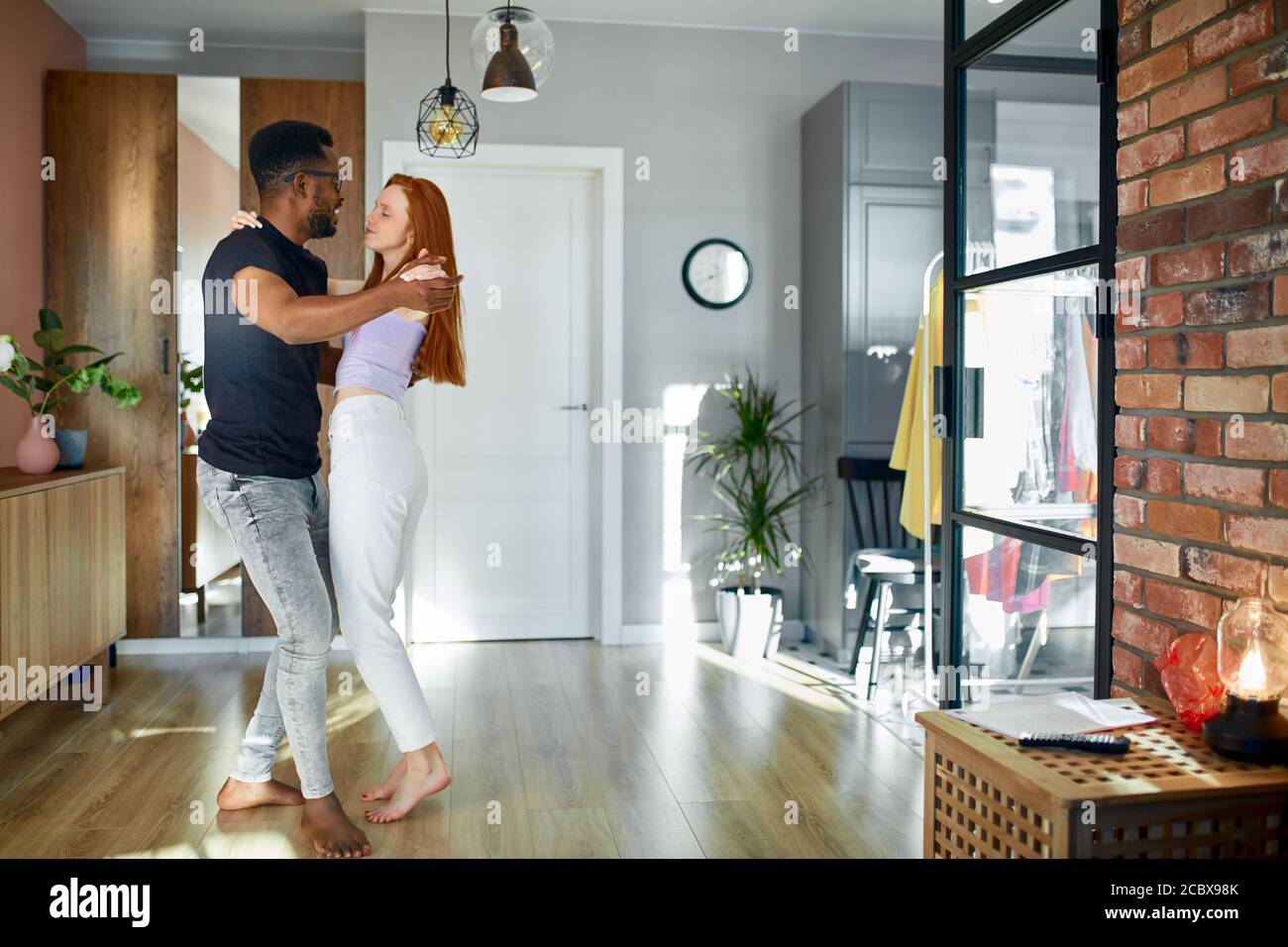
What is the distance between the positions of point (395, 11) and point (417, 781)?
131 inches

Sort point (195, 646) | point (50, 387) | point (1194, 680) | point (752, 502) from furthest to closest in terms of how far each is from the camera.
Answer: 1. point (752, 502)
2. point (195, 646)
3. point (50, 387)
4. point (1194, 680)

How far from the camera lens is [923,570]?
13.0ft

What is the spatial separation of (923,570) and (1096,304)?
184 cm

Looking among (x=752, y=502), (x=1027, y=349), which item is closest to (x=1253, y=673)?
(x=1027, y=349)

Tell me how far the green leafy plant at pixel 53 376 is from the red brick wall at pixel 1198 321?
3425 millimetres

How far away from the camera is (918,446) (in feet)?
12.4

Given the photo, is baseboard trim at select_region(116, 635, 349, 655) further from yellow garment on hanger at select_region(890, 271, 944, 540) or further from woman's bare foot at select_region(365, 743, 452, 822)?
yellow garment on hanger at select_region(890, 271, 944, 540)

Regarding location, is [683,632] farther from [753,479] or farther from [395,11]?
[395,11]

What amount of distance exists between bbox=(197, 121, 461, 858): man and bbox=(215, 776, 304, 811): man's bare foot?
24 cm

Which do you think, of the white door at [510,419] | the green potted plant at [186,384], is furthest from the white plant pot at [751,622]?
the green potted plant at [186,384]

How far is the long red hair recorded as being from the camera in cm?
285

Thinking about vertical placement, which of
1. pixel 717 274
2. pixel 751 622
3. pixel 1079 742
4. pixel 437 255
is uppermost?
pixel 717 274

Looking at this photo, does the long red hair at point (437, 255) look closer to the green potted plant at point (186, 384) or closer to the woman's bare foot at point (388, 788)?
the woman's bare foot at point (388, 788)

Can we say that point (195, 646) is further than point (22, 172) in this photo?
Yes
